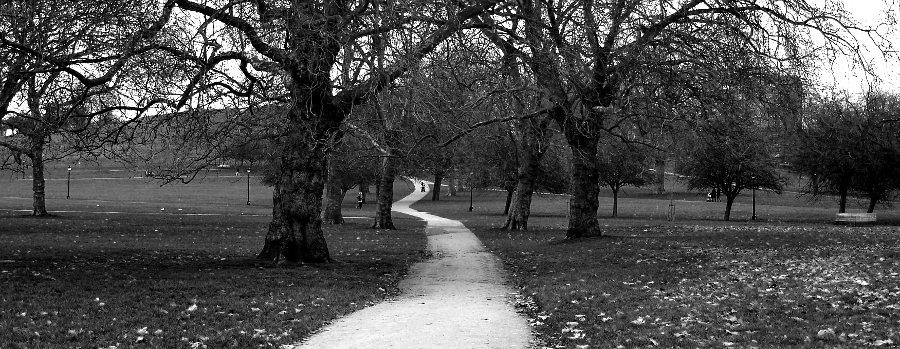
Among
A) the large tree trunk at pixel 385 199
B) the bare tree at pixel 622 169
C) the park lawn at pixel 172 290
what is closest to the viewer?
the park lawn at pixel 172 290

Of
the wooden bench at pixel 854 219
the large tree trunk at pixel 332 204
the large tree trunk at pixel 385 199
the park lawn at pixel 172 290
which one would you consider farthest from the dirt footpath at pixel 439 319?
the wooden bench at pixel 854 219

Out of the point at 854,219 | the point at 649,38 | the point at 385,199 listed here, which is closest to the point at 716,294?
the point at 649,38

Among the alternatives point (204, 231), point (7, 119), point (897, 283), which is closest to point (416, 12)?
point (897, 283)

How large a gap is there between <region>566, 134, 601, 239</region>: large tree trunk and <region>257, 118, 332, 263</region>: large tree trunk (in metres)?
8.32

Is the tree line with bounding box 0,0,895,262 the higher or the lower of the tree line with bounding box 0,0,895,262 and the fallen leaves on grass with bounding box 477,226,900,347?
the higher

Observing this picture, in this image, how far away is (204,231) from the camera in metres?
29.5

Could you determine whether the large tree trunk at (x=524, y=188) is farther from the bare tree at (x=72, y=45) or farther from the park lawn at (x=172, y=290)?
the bare tree at (x=72, y=45)

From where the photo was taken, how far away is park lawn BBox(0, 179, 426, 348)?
857 centimetres

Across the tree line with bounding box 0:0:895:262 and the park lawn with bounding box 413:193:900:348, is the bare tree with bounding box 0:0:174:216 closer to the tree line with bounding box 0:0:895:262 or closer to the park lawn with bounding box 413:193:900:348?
the tree line with bounding box 0:0:895:262

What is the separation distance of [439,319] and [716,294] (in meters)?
3.90

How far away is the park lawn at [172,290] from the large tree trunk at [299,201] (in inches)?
22.3

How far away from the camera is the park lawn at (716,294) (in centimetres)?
822

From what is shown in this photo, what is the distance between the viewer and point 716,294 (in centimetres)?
1112

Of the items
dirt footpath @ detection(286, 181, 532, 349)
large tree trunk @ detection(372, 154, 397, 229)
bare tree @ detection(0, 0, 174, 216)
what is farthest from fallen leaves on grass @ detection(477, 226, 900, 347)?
large tree trunk @ detection(372, 154, 397, 229)
